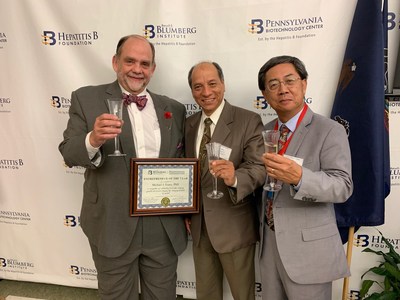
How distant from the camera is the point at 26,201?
2941 mm

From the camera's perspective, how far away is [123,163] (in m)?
1.77

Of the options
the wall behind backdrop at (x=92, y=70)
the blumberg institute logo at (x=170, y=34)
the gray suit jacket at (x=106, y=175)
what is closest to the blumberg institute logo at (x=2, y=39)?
the wall behind backdrop at (x=92, y=70)

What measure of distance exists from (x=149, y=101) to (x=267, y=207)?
107 centimetres

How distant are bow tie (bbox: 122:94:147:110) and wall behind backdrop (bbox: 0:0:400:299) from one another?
2.63 feet

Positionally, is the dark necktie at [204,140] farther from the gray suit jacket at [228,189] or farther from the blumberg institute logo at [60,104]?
the blumberg institute logo at [60,104]

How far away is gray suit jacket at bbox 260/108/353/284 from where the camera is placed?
150cm

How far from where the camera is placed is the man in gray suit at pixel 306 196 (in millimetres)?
1466

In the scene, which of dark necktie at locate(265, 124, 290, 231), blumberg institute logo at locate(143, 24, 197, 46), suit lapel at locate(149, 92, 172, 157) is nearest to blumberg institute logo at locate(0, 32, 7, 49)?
blumberg institute logo at locate(143, 24, 197, 46)

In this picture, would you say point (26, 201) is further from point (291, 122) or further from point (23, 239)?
point (291, 122)

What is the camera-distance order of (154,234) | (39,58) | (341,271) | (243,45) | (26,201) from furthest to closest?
(26,201) < (39,58) < (243,45) < (154,234) < (341,271)

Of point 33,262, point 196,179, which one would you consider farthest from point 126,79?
point 33,262

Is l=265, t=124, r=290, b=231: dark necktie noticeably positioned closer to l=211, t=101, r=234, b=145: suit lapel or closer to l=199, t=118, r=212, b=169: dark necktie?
l=211, t=101, r=234, b=145: suit lapel

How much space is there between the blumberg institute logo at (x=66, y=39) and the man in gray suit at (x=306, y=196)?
1770 mm

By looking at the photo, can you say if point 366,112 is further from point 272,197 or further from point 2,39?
point 2,39
